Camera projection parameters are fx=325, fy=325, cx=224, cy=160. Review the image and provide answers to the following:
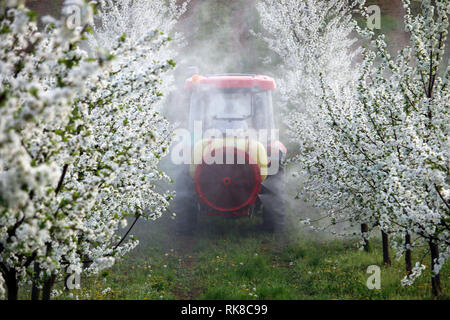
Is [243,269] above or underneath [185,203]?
underneath

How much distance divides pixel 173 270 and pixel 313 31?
12509 millimetres

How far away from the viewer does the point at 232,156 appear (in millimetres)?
6934

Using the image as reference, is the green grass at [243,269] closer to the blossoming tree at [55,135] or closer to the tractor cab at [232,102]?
the blossoming tree at [55,135]

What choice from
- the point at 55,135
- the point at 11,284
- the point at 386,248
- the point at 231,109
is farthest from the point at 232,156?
the point at 55,135

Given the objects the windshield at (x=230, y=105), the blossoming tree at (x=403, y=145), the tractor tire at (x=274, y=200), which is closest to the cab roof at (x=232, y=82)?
the windshield at (x=230, y=105)

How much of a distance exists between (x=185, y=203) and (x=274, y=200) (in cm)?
217

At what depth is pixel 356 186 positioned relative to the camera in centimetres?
516

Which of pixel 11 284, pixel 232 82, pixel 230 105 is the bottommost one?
pixel 11 284

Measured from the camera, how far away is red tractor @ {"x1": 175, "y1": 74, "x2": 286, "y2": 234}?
704 cm

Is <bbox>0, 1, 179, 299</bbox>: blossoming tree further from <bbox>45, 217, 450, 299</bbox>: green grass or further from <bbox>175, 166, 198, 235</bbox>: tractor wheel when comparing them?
<bbox>175, 166, 198, 235</bbox>: tractor wheel

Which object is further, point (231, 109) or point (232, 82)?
point (231, 109)

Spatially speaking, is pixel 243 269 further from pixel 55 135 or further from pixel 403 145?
pixel 55 135

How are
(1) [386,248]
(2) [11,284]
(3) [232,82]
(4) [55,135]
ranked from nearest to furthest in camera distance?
1. (4) [55,135]
2. (2) [11,284]
3. (1) [386,248]
4. (3) [232,82]

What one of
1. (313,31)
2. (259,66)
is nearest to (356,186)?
(313,31)
